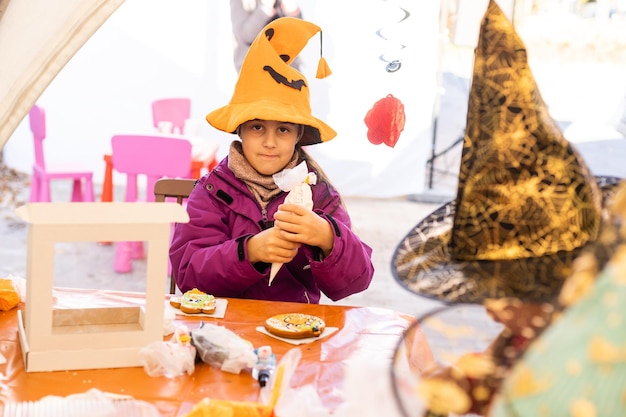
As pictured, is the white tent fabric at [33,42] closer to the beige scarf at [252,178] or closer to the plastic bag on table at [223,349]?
the beige scarf at [252,178]

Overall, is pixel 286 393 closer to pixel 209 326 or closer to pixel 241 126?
pixel 209 326

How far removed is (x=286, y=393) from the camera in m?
0.89

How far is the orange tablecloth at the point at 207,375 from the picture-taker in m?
0.96

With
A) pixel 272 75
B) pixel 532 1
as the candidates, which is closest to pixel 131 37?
pixel 272 75

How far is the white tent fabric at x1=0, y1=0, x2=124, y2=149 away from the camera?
1715 millimetres

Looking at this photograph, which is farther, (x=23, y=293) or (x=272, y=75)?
(x=272, y=75)

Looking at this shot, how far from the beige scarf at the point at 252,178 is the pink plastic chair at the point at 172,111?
3.14 metres

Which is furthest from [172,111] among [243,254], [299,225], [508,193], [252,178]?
[508,193]

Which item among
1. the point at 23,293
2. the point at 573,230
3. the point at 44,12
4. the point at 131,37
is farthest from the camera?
the point at 131,37

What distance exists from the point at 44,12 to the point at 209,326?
3.34 feet

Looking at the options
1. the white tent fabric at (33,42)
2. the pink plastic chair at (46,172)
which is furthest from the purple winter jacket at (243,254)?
the pink plastic chair at (46,172)

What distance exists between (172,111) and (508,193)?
4417mm

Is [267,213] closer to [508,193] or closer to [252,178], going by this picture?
[252,178]

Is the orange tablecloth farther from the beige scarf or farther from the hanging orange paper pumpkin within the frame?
the hanging orange paper pumpkin
